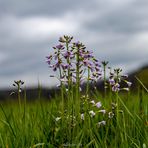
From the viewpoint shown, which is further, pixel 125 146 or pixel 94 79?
pixel 94 79

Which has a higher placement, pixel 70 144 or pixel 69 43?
pixel 69 43

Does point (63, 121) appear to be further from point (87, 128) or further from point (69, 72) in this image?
point (69, 72)

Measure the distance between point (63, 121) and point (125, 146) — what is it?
2.55 ft

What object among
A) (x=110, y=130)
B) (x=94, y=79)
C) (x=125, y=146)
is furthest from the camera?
(x=110, y=130)

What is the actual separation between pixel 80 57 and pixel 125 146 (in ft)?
3.29

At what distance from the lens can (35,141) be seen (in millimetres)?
Result: 5203

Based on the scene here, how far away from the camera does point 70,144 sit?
4.61 metres

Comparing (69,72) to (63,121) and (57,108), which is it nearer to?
(63,121)

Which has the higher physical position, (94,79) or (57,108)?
(94,79)

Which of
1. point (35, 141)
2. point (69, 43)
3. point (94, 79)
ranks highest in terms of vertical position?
point (69, 43)

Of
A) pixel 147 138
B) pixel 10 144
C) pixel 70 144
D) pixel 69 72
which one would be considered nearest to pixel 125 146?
pixel 147 138

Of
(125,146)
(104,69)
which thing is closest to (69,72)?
(104,69)

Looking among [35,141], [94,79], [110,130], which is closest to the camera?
[94,79]

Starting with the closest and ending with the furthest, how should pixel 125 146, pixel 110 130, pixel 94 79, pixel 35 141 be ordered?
1. pixel 125 146
2. pixel 94 79
3. pixel 35 141
4. pixel 110 130
